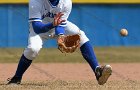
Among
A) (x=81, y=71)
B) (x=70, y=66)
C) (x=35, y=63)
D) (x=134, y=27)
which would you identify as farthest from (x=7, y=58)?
(x=134, y=27)

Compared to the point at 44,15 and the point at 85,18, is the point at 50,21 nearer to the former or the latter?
the point at 44,15

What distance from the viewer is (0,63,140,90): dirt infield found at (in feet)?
25.2

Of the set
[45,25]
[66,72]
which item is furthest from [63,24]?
[66,72]

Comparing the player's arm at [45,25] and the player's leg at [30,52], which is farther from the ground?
the player's arm at [45,25]

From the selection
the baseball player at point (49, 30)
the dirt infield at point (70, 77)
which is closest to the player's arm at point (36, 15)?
the baseball player at point (49, 30)

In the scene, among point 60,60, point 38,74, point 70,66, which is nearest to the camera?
point 38,74

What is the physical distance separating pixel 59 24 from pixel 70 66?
476 centimetres

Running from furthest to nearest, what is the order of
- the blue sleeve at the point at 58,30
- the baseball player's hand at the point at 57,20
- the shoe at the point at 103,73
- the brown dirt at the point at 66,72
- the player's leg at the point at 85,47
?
the brown dirt at the point at 66,72 → the player's leg at the point at 85,47 → the blue sleeve at the point at 58,30 → the shoe at the point at 103,73 → the baseball player's hand at the point at 57,20

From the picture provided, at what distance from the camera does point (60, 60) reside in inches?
552

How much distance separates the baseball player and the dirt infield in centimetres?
26

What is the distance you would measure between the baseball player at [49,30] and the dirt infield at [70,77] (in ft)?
0.85

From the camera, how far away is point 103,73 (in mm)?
7594

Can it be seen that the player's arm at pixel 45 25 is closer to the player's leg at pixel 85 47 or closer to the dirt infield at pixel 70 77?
the player's leg at pixel 85 47

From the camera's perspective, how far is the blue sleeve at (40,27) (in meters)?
7.54
